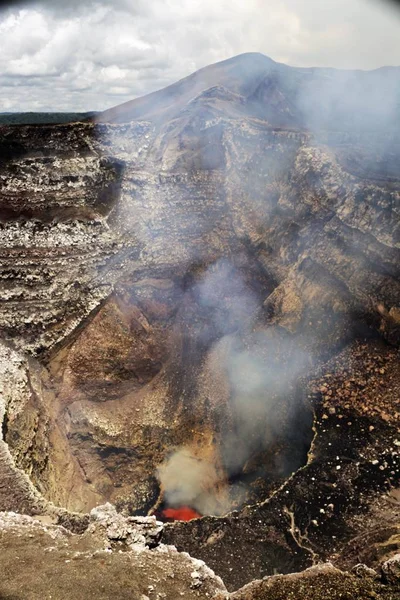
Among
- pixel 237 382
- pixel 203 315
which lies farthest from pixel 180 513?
pixel 203 315

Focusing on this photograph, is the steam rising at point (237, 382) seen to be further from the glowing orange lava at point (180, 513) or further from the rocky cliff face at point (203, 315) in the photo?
the glowing orange lava at point (180, 513)

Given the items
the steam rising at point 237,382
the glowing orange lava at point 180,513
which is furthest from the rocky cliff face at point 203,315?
the glowing orange lava at point 180,513

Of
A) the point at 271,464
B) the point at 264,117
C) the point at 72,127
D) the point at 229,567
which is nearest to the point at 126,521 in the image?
the point at 229,567

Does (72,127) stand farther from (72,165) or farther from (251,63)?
(251,63)

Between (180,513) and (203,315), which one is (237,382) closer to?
(203,315)

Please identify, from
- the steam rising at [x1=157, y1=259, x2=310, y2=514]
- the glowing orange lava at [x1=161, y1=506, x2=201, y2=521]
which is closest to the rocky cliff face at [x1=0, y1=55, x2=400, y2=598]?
the steam rising at [x1=157, y1=259, x2=310, y2=514]
